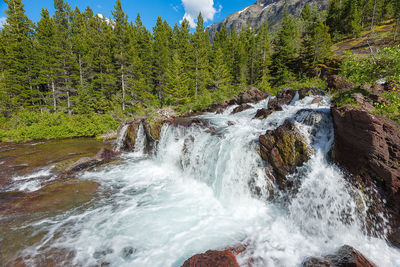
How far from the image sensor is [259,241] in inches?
201

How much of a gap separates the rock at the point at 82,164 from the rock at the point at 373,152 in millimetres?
12916

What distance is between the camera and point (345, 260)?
3.60 m

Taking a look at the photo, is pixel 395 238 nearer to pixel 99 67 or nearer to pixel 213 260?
pixel 213 260

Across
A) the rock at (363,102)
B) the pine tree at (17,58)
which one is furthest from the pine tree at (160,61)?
the rock at (363,102)

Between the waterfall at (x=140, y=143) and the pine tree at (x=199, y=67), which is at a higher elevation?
the pine tree at (x=199, y=67)

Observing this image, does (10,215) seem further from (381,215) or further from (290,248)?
(381,215)

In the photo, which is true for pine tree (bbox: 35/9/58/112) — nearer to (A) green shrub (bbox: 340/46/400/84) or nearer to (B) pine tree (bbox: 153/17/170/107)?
(B) pine tree (bbox: 153/17/170/107)

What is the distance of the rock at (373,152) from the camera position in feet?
14.3

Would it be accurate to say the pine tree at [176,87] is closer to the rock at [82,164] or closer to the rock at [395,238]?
the rock at [82,164]

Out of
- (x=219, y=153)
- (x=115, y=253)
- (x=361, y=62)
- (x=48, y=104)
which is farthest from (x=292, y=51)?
(x=48, y=104)

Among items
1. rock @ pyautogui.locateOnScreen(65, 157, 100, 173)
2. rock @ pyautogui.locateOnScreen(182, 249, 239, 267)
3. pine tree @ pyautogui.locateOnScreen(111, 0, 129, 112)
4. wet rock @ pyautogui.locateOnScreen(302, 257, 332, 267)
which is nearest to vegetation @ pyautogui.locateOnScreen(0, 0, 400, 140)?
pine tree @ pyautogui.locateOnScreen(111, 0, 129, 112)

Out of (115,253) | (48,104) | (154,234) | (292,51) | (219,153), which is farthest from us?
(292,51)

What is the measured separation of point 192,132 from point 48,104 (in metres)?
28.1

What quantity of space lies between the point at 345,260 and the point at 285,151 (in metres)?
3.56
